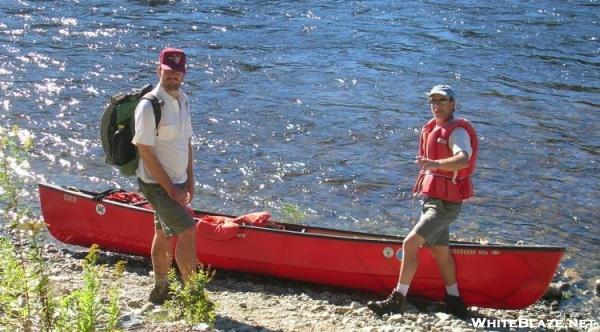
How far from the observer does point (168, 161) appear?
19.7 feet

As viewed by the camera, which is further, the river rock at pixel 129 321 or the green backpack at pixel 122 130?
the green backpack at pixel 122 130

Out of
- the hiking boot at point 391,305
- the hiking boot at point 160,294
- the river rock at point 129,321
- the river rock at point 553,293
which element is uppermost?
the river rock at point 129,321

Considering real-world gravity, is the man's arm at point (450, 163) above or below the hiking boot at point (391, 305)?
above

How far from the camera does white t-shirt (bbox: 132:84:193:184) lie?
575 centimetres

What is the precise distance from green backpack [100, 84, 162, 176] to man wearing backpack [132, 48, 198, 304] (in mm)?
122

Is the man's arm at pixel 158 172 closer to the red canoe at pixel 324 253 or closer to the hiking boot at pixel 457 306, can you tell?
the red canoe at pixel 324 253

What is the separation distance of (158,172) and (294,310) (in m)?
1.90

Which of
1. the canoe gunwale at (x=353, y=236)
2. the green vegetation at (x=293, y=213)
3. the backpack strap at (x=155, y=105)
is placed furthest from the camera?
the green vegetation at (x=293, y=213)

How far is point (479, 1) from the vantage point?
71.4 feet

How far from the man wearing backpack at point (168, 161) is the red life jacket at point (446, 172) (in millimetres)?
1893

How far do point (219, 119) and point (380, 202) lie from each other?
404 cm

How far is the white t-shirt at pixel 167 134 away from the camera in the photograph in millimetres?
5750

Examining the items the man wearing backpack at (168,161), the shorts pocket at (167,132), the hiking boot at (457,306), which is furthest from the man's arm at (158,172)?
the hiking boot at (457,306)

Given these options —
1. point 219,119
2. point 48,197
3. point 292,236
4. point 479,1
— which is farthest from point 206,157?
point 479,1
